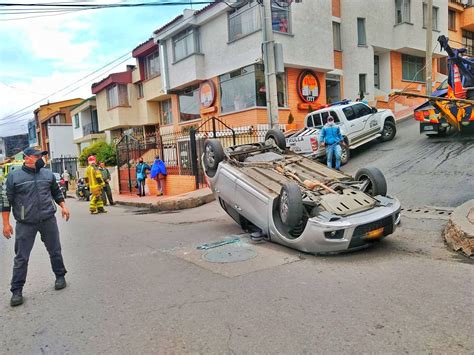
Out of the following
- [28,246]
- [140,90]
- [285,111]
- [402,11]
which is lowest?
[28,246]

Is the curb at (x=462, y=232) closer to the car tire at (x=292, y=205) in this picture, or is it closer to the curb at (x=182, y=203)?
the car tire at (x=292, y=205)

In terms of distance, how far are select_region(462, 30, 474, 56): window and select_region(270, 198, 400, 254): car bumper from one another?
104 ft

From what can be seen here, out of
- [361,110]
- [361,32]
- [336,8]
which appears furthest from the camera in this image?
[361,32]

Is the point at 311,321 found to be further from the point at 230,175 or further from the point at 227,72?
the point at 227,72

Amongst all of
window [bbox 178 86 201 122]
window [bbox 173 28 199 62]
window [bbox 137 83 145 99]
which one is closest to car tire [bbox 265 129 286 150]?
window [bbox 173 28 199 62]

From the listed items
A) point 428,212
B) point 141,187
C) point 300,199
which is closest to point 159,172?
point 141,187

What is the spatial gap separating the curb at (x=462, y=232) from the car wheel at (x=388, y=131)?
938 cm

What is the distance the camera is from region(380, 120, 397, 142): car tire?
15.4 metres

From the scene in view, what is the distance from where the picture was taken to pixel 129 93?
96.6ft

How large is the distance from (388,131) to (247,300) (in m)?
13.1

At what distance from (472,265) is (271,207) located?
107 inches

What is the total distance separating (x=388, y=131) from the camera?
1550 centimetres

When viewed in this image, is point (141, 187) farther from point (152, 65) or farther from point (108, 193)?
point (152, 65)

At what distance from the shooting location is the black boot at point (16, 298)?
4.42 metres
